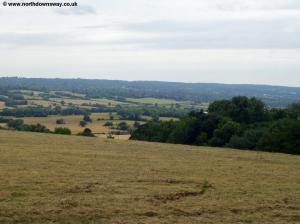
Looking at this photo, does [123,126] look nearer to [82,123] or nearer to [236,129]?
[82,123]

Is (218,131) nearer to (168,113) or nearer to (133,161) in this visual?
(133,161)

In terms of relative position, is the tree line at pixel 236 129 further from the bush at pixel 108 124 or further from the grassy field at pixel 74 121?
the bush at pixel 108 124

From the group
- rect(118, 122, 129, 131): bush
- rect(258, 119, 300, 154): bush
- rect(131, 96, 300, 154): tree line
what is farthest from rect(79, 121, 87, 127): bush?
rect(258, 119, 300, 154): bush

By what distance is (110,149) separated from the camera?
118 ft

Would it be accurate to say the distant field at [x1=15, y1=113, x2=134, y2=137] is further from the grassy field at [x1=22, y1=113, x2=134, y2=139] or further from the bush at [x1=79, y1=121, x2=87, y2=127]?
the bush at [x1=79, y1=121, x2=87, y2=127]

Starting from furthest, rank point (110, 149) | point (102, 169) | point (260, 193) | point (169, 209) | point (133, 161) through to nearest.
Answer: point (110, 149) → point (133, 161) → point (102, 169) → point (260, 193) → point (169, 209)

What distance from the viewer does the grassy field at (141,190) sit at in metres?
13.2

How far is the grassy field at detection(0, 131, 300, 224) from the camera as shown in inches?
519

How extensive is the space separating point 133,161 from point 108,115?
273 ft

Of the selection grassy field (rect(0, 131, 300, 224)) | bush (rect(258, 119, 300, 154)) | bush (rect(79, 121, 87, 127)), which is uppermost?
grassy field (rect(0, 131, 300, 224))

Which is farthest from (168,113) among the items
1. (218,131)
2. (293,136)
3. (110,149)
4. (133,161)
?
(133,161)

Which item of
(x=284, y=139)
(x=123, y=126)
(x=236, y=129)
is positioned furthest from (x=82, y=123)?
(x=284, y=139)

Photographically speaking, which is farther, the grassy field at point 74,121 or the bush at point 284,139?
the grassy field at point 74,121

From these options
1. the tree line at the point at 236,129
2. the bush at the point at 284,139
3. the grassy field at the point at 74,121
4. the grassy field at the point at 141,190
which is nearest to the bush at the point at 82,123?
the grassy field at the point at 74,121
